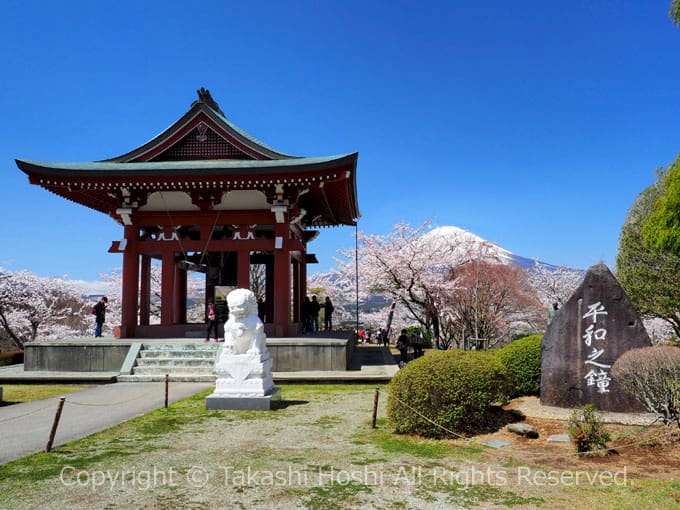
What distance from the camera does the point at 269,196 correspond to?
1694 centimetres

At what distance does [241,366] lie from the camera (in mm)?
9703

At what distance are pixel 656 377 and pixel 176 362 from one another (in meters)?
12.1

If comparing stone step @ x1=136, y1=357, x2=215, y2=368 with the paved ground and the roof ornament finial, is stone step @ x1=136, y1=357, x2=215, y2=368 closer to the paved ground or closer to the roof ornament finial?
the paved ground

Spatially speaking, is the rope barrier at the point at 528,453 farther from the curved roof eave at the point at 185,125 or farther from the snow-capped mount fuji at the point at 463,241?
the snow-capped mount fuji at the point at 463,241

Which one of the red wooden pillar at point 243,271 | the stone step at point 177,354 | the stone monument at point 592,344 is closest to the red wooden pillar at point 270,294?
the red wooden pillar at point 243,271

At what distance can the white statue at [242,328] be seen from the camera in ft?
31.8

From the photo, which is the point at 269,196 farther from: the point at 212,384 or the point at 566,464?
the point at 566,464

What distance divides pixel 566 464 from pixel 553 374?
10.7 ft

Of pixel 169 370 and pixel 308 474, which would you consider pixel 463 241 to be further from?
pixel 308 474

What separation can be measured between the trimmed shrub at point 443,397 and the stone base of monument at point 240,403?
9.30 ft

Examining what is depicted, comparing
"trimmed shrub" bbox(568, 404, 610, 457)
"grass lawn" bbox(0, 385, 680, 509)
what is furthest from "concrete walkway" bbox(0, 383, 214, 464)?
"trimmed shrub" bbox(568, 404, 610, 457)

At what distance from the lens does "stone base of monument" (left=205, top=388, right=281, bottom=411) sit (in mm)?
9445

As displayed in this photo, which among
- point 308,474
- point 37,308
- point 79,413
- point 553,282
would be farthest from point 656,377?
point 37,308

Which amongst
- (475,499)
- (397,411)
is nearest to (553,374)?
(397,411)
